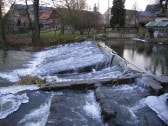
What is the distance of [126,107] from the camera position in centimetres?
713

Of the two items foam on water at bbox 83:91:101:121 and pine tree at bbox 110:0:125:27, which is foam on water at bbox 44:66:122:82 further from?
pine tree at bbox 110:0:125:27

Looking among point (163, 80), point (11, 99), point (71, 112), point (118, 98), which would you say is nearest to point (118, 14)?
point (163, 80)

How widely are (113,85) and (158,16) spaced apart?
36.5 m

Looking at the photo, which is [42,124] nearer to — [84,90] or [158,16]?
[84,90]

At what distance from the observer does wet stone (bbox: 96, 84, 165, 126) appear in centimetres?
626

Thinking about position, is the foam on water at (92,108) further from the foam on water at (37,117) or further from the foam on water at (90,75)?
the foam on water at (90,75)

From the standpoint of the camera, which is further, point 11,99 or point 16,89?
point 16,89

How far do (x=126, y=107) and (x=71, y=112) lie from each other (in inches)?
59.4

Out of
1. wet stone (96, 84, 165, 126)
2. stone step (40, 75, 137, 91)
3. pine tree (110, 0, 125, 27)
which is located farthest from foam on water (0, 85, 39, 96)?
pine tree (110, 0, 125, 27)

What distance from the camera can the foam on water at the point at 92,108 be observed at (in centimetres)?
667

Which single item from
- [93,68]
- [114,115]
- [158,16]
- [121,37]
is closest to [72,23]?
[121,37]

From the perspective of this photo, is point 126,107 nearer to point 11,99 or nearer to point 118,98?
point 118,98

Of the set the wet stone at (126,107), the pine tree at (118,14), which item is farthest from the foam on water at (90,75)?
the pine tree at (118,14)

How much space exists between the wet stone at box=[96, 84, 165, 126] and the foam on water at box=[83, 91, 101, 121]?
17 centimetres
